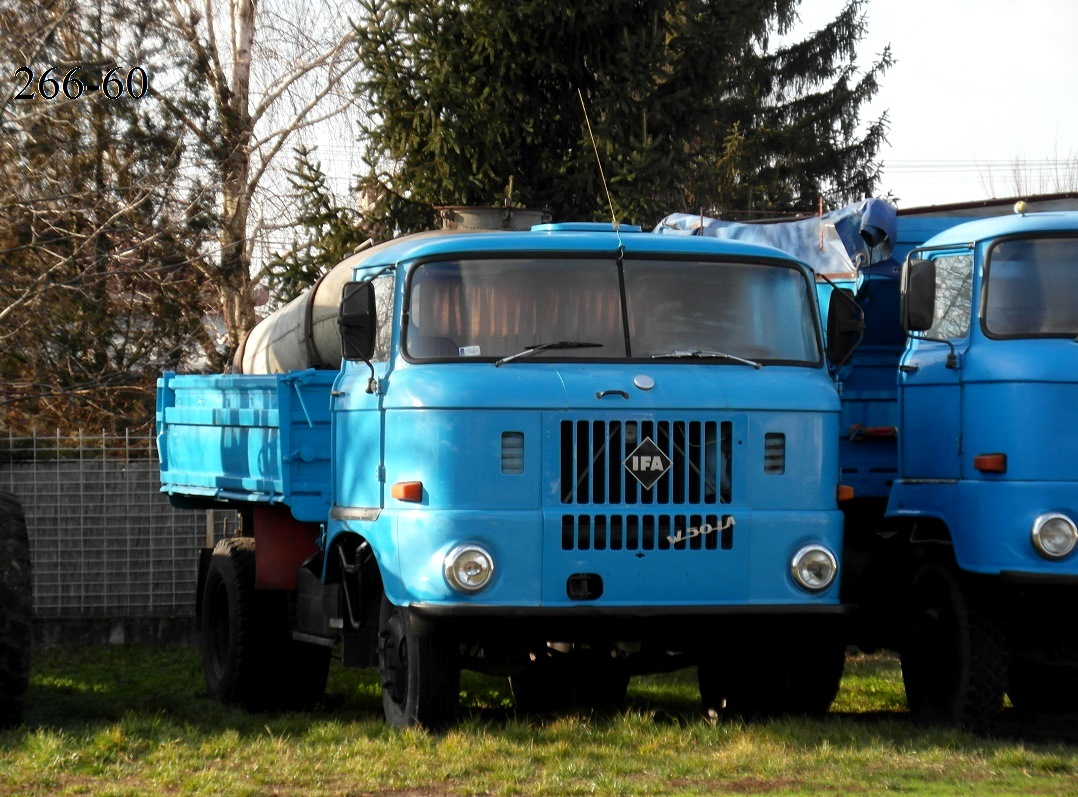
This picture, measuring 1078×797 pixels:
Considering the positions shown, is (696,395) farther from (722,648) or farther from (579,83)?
(579,83)

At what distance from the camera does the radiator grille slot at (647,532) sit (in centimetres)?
808

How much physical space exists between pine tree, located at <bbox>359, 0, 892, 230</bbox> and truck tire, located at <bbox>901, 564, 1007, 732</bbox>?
7438 mm

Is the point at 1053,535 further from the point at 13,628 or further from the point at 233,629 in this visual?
the point at 233,629

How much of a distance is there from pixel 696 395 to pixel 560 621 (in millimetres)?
1288

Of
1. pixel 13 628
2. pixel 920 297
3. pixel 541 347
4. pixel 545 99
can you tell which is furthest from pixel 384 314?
pixel 545 99

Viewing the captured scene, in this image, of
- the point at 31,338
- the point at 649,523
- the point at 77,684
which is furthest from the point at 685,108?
the point at 649,523

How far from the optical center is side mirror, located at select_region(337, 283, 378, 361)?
866 cm

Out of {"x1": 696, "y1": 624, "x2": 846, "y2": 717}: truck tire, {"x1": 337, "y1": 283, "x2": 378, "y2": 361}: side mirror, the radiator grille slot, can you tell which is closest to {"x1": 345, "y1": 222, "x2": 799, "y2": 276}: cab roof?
{"x1": 337, "y1": 283, "x2": 378, "y2": 361}: side mirror

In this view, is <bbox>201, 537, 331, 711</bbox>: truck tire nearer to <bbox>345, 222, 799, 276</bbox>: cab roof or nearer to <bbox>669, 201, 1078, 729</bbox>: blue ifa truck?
<bbox>345, 222, 799, 276</bbox>: cab roof

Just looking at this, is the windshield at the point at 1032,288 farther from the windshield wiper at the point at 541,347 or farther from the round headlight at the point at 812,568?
the windshield wiper at the point at 541,347

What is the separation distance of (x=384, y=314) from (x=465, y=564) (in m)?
1.63

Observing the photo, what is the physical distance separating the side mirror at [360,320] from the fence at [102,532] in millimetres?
6841

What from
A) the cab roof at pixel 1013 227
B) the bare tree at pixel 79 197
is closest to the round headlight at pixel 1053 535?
the cab roof at pixel 1013 227

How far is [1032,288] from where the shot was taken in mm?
8844
